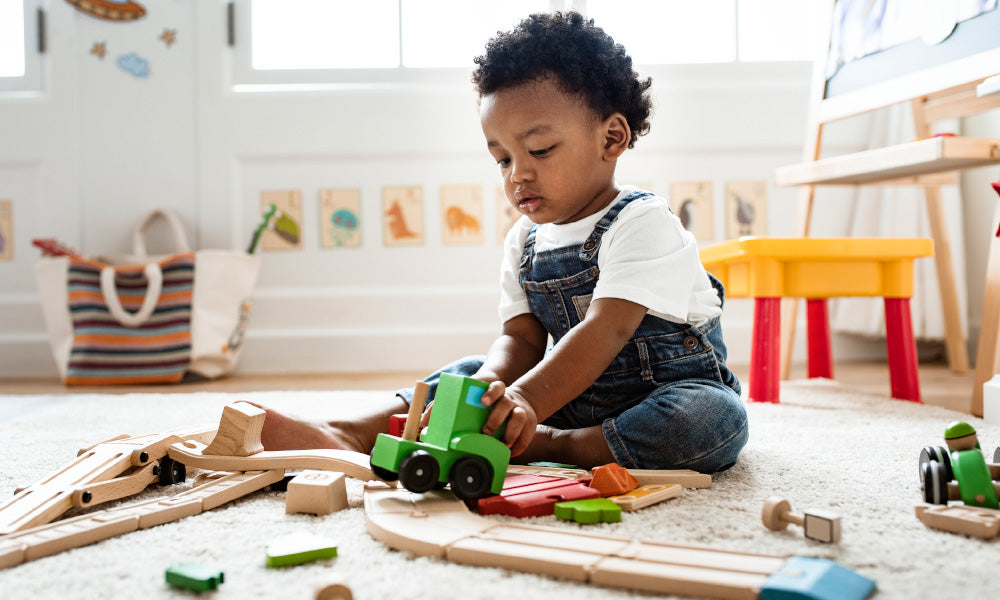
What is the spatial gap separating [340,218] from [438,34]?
57 centimetres

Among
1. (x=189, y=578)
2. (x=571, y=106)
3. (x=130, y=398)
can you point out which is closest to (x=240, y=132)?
(x=130, y=398)

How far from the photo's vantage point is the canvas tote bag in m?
1.81

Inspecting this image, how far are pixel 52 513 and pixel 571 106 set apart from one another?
2.01ft

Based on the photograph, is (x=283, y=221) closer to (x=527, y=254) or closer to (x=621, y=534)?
(x=527, y=254)

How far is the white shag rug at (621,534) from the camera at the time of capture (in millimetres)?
453

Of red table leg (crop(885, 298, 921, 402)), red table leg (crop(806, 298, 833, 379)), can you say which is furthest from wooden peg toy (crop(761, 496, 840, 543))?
red table leg (crop(806, 298, 833, 379))

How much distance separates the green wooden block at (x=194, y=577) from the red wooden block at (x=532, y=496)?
0.70 ft

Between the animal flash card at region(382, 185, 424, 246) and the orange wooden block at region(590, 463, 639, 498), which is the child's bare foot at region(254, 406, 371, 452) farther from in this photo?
the animal flash card at region(382, 185, 424, 246)

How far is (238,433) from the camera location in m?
0.72

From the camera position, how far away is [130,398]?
145 cm

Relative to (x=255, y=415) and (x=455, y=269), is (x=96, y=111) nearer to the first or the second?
(x=455, y=269)

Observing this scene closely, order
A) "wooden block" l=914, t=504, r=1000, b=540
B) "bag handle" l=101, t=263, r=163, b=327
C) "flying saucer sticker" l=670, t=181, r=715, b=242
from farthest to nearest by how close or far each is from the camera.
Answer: "flying saucer sticker" l=670, t=181, r=715, b=242 → "bag handle" l=101, t=263, r=163, b=327 → "wooden block" l=914, t=504, r=1000, b=540

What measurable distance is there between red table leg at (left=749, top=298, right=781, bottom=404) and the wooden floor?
27 cm

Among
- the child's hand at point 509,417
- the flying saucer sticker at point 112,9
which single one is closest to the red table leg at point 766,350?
the child's hand at point 509,417
